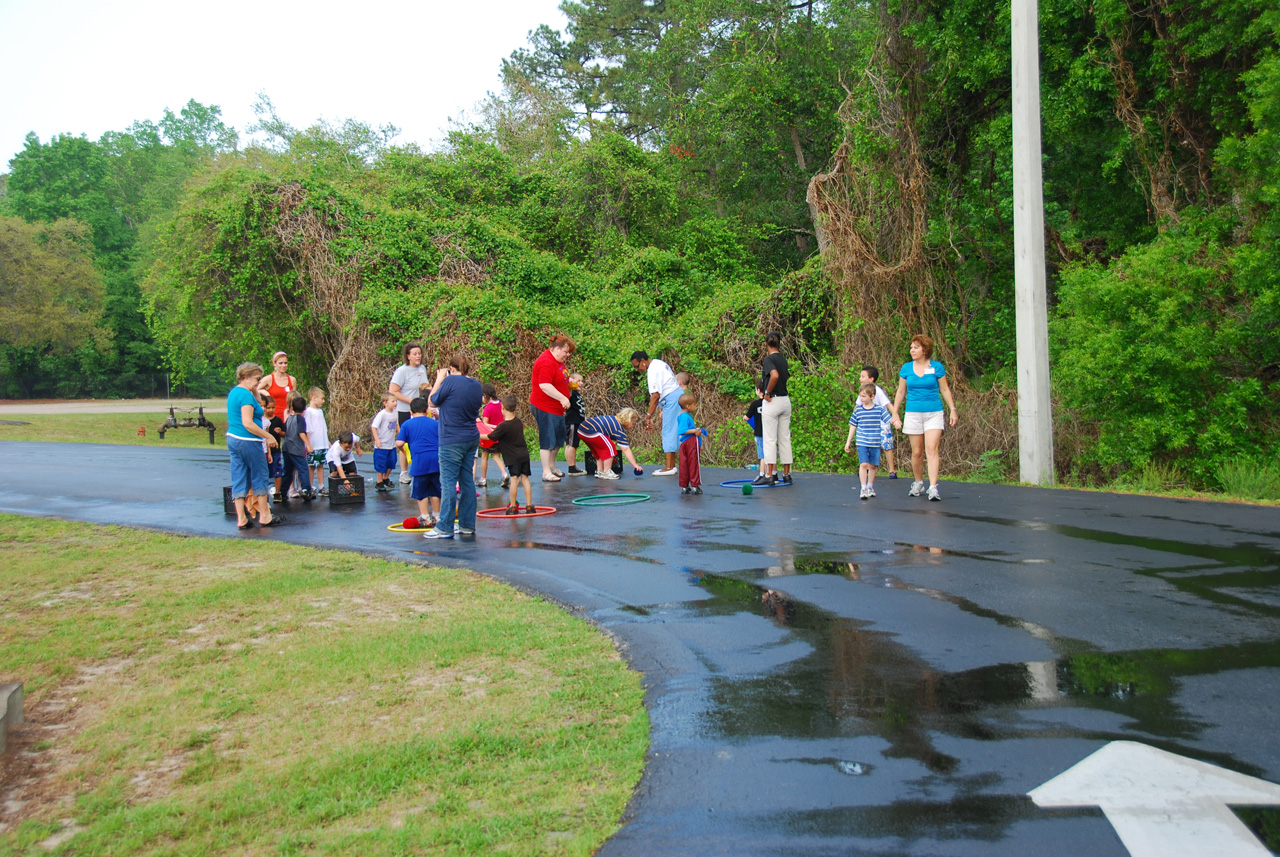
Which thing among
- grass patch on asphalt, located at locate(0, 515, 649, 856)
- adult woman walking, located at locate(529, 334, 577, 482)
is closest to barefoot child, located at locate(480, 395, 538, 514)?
adult woman walking, located at locate(529, 334, 577, 482)

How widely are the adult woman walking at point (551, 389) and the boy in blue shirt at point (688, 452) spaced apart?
185cm

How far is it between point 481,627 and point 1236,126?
15404 millimetres

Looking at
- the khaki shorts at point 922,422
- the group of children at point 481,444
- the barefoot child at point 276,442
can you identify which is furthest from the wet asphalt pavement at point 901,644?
the barefoot child at point 276,442

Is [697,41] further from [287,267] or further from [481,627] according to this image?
[481,627]

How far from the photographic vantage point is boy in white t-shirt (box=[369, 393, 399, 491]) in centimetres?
1396

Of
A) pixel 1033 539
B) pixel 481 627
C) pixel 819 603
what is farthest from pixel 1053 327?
pixel 481 627

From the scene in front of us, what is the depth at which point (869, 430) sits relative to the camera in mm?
12453

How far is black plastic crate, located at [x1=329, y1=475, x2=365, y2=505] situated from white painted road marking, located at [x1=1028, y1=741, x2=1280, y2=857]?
433 inches

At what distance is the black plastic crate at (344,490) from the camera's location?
43.4 feet

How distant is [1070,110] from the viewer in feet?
54.9

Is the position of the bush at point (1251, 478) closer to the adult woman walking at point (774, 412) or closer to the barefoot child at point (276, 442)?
the adult woman walking at point (774, 412)

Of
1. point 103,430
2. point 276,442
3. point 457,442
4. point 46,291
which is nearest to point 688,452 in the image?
point 457,442

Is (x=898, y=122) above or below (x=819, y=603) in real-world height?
above

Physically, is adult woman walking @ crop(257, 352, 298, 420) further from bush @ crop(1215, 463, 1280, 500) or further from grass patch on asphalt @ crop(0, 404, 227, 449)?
grass patch on asphalt @ crop(0, 404, 227, 449)
